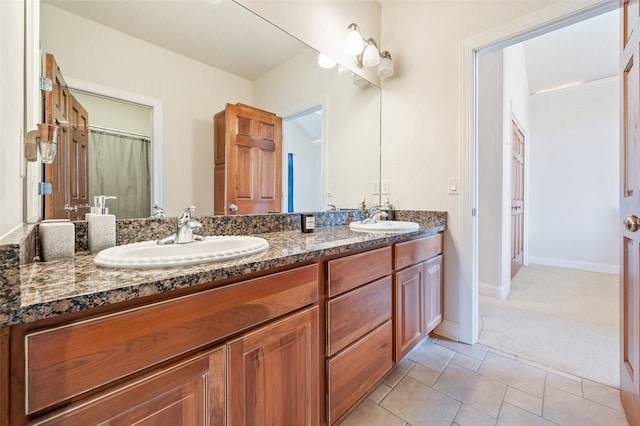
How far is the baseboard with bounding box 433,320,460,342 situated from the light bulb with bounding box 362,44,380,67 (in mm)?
1962

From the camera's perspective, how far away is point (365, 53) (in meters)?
2.03

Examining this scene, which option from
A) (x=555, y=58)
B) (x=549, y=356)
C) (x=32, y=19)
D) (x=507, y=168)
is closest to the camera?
(x=32, y=19)

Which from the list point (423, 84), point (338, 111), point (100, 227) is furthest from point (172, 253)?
point (423, 84)

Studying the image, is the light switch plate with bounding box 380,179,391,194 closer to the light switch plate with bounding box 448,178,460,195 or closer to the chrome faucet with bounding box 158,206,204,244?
the light switch plate with bounding box 448,178,460,195

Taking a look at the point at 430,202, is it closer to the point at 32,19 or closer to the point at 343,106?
the point at 343,106

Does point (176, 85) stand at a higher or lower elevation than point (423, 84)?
lower

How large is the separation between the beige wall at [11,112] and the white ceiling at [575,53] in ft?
12.6

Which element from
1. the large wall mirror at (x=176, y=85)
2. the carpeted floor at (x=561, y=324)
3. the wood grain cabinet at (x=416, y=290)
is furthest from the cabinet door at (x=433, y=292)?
the large wall mirror at (x=176, y=85)

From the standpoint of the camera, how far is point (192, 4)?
1.22 meters

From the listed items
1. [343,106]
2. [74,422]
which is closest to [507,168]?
[343,106]

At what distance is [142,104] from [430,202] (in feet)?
5.98

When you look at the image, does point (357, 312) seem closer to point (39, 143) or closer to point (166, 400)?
point (166, 400)

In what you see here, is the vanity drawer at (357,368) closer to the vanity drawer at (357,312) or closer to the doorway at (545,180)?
the vanity drawer at (357,312)

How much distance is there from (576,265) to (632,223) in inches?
145
